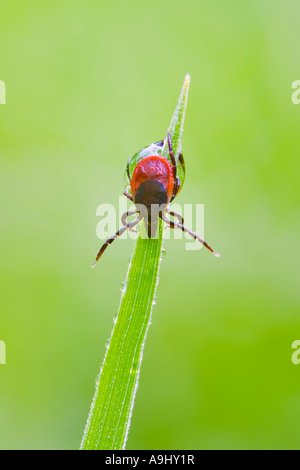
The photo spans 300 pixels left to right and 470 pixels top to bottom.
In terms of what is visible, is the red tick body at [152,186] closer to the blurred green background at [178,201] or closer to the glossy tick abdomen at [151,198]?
the glossy tick abdomen at [151,198]

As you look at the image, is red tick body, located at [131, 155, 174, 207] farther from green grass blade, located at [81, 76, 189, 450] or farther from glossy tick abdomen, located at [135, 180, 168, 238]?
green grass blade, located at [81, 76, 189, 450]

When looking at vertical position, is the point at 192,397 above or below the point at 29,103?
below

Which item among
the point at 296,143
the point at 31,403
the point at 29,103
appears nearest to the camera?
the point at 31,403

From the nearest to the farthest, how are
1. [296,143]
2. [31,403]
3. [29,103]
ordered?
1. [31,403]
2. [296,143]
3. [29,103]

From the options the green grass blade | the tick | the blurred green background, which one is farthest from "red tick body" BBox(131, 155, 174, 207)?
the blurred green background

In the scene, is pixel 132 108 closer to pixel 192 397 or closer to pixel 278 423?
pixel 192 397

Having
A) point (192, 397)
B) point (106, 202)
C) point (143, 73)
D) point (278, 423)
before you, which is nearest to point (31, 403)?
point (192, 397)

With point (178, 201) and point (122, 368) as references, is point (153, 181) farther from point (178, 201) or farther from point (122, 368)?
point (178, 201)

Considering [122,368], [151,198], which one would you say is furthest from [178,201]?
[122,368]
